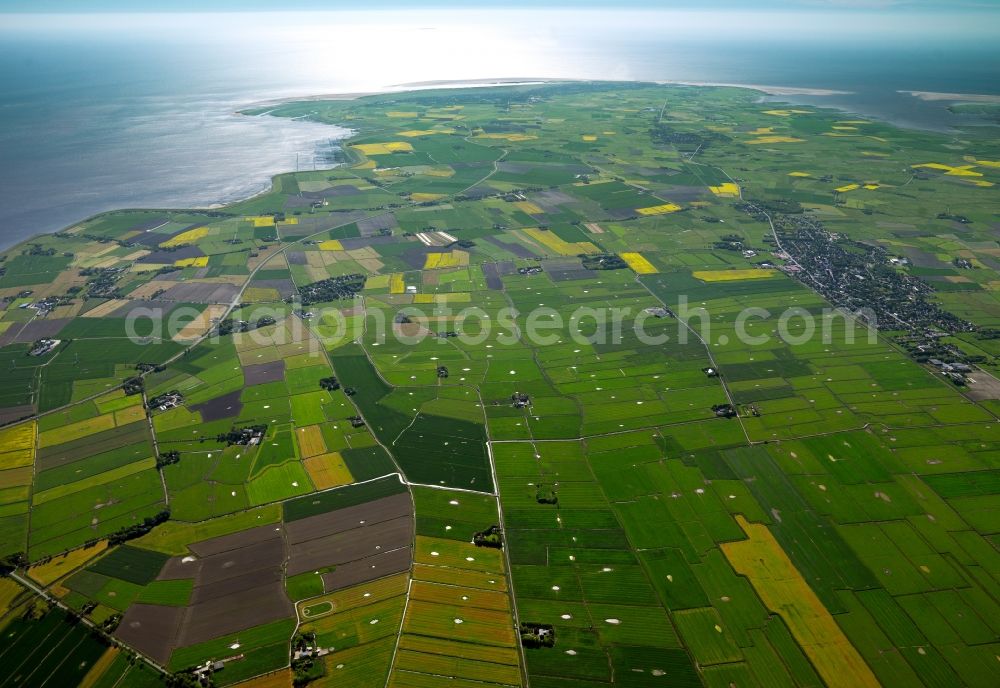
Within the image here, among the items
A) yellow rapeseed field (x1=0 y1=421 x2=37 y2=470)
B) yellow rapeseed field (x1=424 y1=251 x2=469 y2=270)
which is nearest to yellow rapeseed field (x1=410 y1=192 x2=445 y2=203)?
yellow rapeseed field (x1=424 y1=251 x2=469 y2=270)

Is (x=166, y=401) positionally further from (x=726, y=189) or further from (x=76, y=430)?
(x=726, y=189)

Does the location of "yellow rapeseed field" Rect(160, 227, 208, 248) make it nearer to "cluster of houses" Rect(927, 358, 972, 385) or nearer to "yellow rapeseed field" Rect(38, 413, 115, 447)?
"yellow rapeseed field" Rect(38, 413, 115, 447)

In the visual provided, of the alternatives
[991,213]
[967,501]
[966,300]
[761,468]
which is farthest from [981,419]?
[991,213]

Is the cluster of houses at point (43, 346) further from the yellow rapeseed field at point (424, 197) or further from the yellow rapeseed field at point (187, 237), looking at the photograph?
the yellow rapeseed field at point (424, 197)

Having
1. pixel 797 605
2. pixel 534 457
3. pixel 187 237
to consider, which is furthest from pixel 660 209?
pixel 797 605

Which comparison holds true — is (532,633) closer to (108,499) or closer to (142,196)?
(108,499)

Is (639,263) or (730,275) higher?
(639,263)
